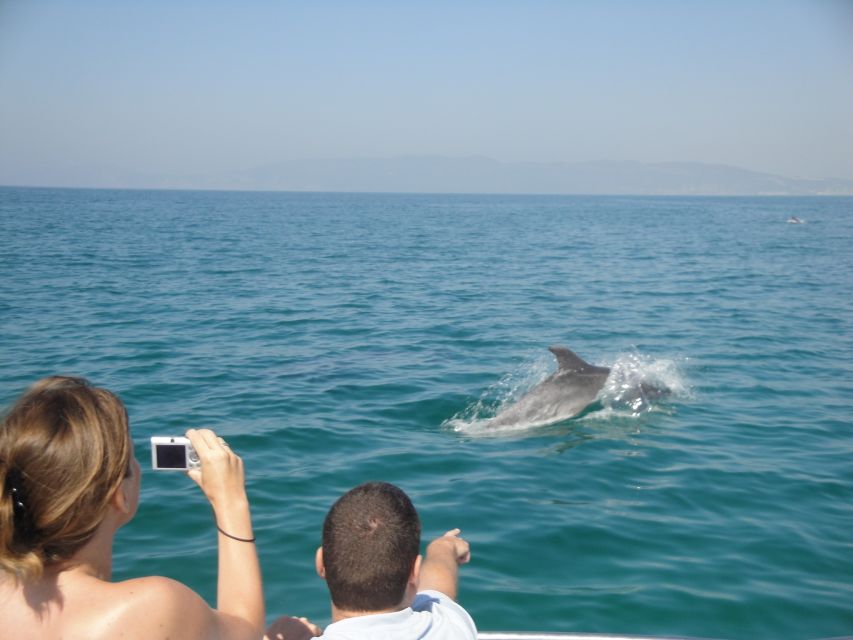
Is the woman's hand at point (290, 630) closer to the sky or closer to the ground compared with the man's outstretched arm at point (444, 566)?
closer to the ground

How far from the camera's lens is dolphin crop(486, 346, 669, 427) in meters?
12.0

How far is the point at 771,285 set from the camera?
28.2 m

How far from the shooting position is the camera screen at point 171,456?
3129mm

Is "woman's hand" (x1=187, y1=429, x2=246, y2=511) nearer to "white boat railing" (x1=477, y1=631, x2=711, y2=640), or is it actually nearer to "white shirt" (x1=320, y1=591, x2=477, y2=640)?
"white shirt" (x1=320, y1=591, x2=477, y2=640)

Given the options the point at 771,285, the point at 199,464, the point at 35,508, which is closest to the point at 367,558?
the point at 199,464

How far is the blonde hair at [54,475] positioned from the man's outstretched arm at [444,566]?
158 cm

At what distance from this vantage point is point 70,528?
8.29 ft

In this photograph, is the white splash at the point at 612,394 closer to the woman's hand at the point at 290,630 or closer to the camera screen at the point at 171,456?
the woman's hand at the point at 290,630

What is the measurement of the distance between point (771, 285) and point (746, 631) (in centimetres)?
2406

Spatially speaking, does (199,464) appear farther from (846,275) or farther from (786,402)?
(846,275)

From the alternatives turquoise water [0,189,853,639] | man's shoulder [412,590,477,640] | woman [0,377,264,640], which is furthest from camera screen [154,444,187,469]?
turquoise water [0,189,853,639]

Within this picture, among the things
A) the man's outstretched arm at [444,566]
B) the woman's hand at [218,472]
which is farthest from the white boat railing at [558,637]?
the woman's hand at [218,472]

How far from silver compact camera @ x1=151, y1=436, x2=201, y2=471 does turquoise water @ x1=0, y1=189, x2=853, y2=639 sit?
3.68 metres

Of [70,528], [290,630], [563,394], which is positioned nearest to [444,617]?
[290,630]
